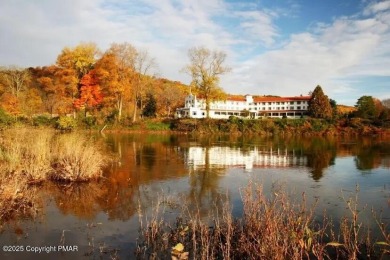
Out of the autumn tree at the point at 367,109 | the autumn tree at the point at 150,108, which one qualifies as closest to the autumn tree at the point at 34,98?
the autumn tree at the point at 150,108

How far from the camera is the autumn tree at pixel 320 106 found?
74.9 meters

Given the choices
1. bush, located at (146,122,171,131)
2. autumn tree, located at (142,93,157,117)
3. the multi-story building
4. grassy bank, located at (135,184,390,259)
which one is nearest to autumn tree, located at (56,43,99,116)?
bush, located at (146,122,171,131)

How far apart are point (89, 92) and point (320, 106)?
52713 millimetres

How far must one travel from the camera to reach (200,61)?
6291 centimetres

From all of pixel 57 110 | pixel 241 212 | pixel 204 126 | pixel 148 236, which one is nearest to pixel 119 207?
pixel 148 236

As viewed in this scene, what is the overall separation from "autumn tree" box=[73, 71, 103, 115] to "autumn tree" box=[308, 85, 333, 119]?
49586 millimetres

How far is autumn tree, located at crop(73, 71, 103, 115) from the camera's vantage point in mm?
58219

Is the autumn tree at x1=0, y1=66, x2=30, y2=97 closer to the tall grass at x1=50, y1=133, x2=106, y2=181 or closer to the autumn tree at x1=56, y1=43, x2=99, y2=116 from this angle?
the autumn tree at x1=56, y1=43, x2=99, y2=116

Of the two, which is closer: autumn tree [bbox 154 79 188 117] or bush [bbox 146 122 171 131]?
bush [bbox 146 122 171 131]

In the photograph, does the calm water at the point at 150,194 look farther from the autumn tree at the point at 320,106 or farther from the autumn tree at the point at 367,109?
the autumn tree at the point at 320,106

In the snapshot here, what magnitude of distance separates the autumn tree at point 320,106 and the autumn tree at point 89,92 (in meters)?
49.6

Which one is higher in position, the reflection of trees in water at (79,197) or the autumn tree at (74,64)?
the autumn tree at (74,64)

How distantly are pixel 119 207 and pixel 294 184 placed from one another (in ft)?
27.6

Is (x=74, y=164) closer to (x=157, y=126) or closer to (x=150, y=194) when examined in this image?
(x=150, y=194)
